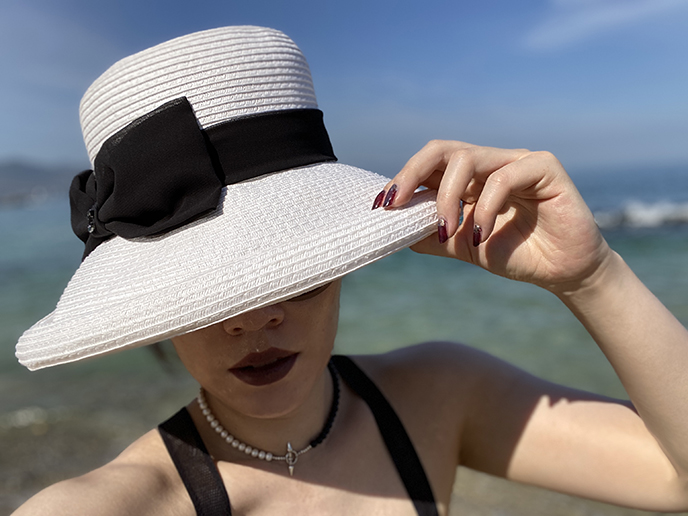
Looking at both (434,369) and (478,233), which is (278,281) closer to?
(478,233)

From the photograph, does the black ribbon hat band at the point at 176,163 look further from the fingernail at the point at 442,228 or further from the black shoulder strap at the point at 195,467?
the black shoulder strap at the point at 195,467

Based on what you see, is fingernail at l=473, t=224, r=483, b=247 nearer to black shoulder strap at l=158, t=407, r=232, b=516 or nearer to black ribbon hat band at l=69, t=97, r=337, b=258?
black ribbon hat band at l=69, t=97, r=337, b=258

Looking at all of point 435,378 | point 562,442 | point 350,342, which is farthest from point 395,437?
point 350,342

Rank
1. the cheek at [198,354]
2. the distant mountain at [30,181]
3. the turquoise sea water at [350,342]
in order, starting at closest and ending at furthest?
the cheek at [198,354] → the turquoise sea water at [350,342] → the distant mountain at [30,181]

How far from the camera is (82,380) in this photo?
5664mm

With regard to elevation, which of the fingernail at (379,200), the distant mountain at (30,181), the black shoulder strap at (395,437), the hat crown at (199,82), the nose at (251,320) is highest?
the hat crown at (199,82)

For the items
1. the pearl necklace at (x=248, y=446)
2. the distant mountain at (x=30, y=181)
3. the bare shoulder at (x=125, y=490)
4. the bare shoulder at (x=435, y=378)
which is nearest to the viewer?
the bare shoulder at (x=125, y=490)

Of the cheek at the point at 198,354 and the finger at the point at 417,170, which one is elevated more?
the finger at the point at 417,170

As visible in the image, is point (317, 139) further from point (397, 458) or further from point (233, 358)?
point (397, 458)

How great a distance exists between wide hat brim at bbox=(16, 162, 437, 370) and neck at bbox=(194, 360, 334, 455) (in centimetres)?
54

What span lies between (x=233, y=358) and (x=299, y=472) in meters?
0.52

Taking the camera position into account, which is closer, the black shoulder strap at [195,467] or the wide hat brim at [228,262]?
the wide hat brim at [228,262]

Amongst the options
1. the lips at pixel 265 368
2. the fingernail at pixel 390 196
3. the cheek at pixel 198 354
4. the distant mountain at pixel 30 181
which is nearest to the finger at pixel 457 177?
the fingernail at pixel 390 196

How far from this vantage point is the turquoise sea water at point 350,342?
4254 millimetres
